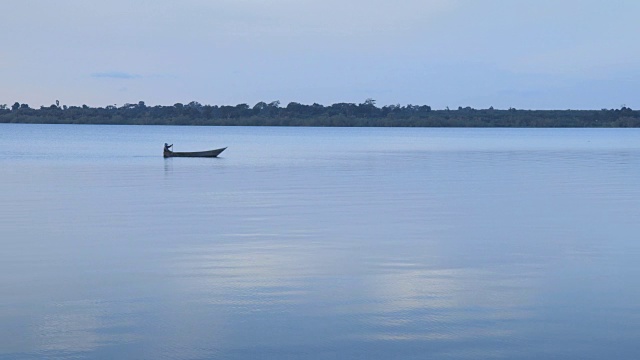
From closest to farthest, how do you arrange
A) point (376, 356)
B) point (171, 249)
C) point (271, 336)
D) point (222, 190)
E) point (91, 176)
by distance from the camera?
point (376, 356) < point (271, 336) < point (171, 249) < point (222, 190) < point (91, 176)

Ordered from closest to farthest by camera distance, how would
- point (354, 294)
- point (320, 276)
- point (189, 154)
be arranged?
point (354, 294) → point (320, 276) → point (189, 154)

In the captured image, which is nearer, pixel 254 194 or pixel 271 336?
pixel 271 336

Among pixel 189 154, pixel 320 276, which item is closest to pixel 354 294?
pixel 320 276

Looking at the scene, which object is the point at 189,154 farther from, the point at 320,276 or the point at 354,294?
the point at 354,294

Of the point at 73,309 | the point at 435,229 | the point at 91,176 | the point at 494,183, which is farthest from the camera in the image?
the point at 91,176

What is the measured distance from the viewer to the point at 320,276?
10.7m

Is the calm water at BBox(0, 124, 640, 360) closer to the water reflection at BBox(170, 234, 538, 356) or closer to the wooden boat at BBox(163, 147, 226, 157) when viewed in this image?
the water reflection at BBox(170, 234, 538, 356)

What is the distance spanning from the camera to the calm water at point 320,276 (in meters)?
7.75

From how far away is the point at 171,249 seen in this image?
42.5 ft

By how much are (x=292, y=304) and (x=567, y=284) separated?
10.4 ft

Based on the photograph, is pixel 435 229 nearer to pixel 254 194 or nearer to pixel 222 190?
pixel 254 194

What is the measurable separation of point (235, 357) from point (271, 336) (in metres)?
0.68

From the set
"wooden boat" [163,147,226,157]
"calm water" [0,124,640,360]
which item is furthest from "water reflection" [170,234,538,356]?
"wooden boat" [163,147,226,157]

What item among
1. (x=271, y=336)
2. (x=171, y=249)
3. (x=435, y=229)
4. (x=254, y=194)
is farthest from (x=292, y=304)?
(x=254, y=194)
